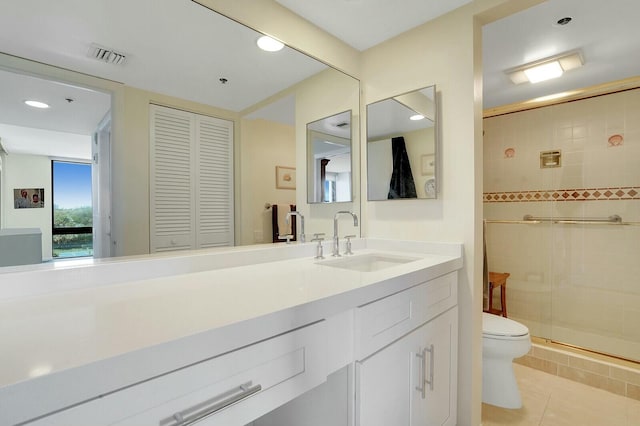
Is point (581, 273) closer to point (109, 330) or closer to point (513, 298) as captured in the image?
point (513, 298)

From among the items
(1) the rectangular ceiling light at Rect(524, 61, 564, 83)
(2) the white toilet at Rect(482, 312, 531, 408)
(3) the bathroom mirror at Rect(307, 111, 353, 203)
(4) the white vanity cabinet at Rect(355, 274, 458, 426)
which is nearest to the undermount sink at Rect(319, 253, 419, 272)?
(4) the white vanity cabinet at Rect(355, 274, 458, 426)

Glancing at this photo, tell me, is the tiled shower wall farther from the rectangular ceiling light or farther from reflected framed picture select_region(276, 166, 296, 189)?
reflected framed picture select_region(276, 166, 296, 189)

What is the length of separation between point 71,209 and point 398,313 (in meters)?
1.16

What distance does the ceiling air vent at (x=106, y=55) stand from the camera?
100cm

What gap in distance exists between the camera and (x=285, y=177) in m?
1.58

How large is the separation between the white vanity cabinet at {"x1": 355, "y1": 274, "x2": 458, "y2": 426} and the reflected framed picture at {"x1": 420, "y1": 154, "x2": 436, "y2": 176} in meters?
0.58

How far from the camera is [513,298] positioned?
281cm

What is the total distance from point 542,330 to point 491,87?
2096 mm

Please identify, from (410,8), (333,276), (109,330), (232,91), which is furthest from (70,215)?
(410,8)

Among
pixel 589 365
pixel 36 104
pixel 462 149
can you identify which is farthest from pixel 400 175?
pixel 589 365

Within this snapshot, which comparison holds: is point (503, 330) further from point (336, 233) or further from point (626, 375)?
point (336, 233)

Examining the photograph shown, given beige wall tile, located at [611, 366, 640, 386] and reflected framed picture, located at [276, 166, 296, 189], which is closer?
reflected framed picture, located at [276, 166, 296, 189]

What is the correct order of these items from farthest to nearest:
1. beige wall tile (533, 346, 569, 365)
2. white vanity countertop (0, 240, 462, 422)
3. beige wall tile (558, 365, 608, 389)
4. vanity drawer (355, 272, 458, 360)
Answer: beige wall tile (533, 346, 569, 365)
beige wall tile (558, 365, 608, 389)
vanity drawer (355, 272, 458, 360)
white vanity countertop (0, 240, 462, 422)

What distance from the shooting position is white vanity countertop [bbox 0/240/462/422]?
0.48 metres
